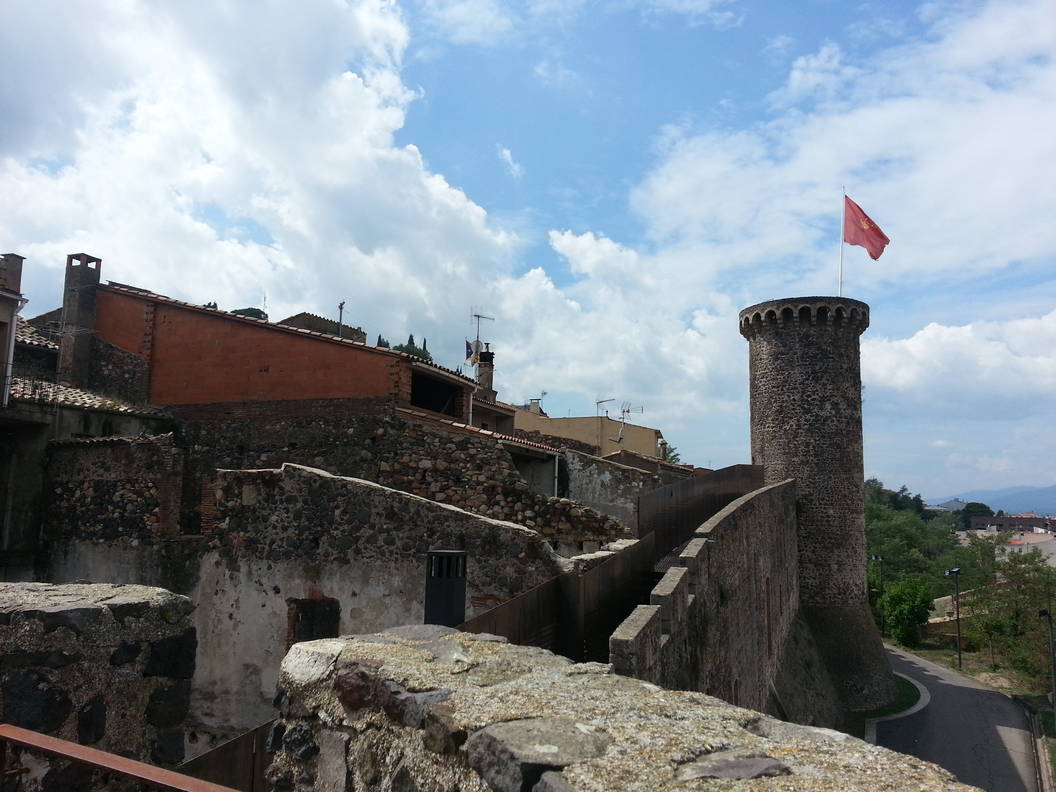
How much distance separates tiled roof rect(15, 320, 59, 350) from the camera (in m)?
17.4

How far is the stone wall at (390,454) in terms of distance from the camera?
11195 millimetres

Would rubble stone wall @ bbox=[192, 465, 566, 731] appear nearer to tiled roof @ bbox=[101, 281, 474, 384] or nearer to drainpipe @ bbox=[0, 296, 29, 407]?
tiled roof @ bbox=[101, 281, 474, 384]

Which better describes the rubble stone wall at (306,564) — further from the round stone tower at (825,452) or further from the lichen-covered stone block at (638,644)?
the round stone tower at (825,452)

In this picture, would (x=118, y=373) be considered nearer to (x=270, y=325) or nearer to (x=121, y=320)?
(x=121, y=320)

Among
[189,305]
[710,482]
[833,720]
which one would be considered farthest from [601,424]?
[189,305]

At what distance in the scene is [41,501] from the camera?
476 inches

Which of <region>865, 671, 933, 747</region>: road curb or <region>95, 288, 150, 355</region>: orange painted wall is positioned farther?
<region>865, 671, 933, 747</region>: road curb

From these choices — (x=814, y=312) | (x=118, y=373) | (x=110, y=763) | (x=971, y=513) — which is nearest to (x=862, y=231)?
(x=814, y=312)

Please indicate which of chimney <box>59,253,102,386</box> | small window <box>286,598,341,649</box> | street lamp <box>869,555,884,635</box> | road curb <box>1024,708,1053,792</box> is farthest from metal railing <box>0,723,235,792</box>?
street lamp <box>869,555,884,635</box>

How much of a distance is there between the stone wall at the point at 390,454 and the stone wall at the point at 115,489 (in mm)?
2224

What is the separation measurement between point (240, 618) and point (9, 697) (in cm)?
494

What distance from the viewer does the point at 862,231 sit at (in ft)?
85.4

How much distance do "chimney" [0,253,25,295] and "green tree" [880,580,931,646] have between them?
3971 cm

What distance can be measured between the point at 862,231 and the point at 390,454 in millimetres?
20267
